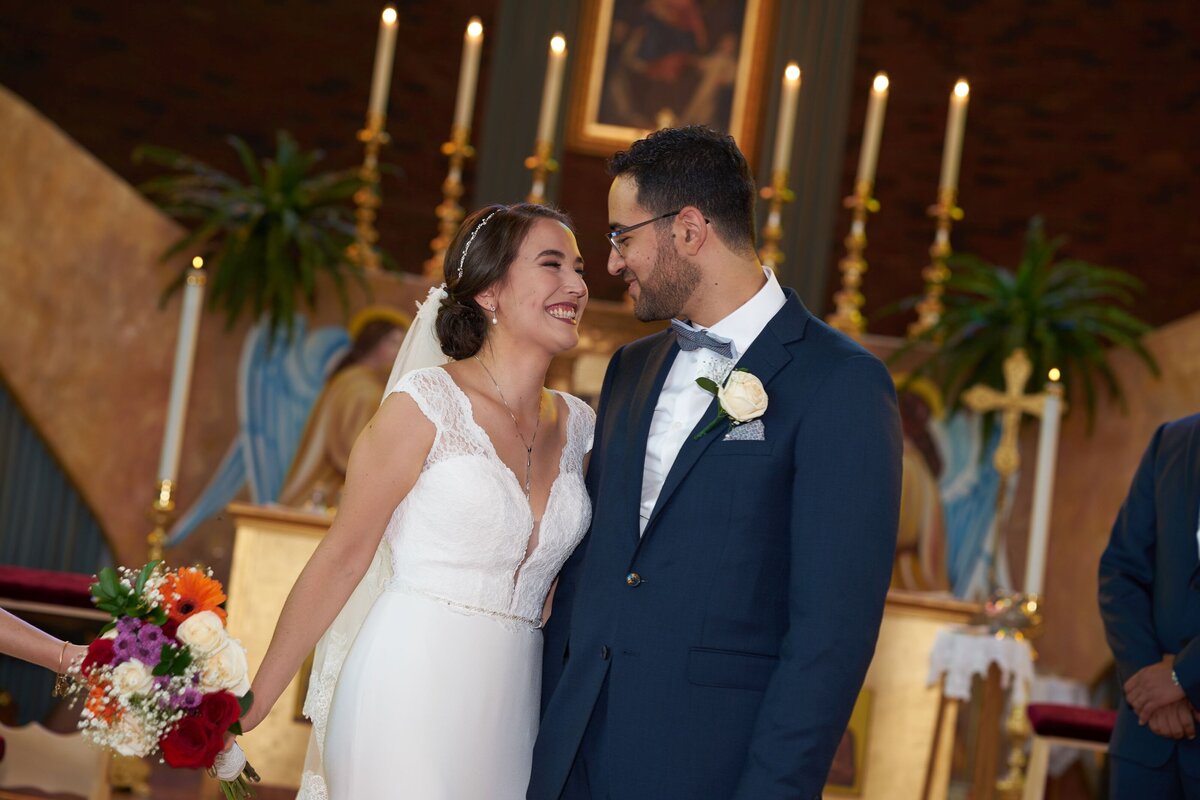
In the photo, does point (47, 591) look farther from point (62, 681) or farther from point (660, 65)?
Answer: point (660, 65)

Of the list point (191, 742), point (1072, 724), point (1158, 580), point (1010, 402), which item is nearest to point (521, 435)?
point (191, 742)

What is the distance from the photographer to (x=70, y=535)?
6484 millimetres

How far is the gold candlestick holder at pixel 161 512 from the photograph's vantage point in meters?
4.75

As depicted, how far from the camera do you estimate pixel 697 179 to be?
2.80 meters

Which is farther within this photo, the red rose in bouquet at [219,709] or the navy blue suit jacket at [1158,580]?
the navy blue suit jacket at [1158,580]

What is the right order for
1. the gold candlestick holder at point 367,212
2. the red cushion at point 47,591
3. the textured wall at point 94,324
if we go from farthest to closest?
1. the textured wall at point 94,324
2. the gold candlestick holder at point 367,212
3. the red cushion at point 47,591

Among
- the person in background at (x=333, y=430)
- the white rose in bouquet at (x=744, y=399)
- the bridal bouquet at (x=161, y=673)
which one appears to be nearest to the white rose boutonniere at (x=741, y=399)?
the white rose in bouquet at (x=744, y=399)

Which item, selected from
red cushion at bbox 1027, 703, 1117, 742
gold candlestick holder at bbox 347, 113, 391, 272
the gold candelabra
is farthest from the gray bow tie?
gold candlestick holder at bbox 347, 113, 391, 272

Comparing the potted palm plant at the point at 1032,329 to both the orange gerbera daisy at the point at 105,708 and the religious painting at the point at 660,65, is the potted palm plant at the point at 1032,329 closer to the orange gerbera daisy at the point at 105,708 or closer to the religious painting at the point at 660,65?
the religious painting at the point at 660,65

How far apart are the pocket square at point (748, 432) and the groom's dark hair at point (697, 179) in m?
0.41

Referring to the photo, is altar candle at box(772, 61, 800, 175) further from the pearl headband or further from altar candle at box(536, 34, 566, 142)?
the pearl headband

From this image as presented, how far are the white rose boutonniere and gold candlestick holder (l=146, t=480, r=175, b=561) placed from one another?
8.93 feet

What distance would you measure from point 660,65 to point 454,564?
572 cm

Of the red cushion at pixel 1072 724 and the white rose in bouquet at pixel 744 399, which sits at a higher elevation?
the white rose in bouquet at pixel 744 399
